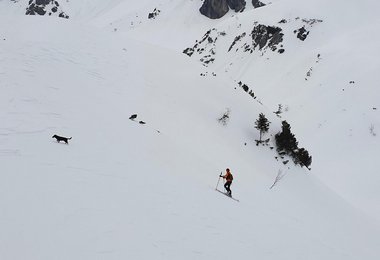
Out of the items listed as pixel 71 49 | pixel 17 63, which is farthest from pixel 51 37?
pixel 17 63

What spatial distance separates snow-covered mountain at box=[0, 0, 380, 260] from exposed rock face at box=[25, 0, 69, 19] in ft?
390

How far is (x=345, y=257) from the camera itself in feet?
50.9

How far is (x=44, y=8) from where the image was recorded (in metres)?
148

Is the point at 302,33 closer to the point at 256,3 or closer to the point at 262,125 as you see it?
the point at 262,125

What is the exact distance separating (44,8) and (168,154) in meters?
151

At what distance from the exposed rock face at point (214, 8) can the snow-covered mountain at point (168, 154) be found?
62.5 m

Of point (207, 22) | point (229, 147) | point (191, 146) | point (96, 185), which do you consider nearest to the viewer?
point (96, 185)

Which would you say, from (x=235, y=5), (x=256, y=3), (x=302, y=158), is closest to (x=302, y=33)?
(x=302, y=158)

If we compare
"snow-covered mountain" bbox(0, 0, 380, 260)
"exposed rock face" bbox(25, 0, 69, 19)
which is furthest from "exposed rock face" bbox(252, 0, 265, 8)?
"exposed rock face" bbox(25, 0, 69, 19)

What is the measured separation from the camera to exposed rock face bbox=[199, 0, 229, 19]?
111 meters

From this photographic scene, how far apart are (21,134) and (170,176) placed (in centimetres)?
559

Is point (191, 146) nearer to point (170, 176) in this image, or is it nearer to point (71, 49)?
point (170, 176)

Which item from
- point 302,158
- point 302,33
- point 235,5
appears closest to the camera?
point 302,158

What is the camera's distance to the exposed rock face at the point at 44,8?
14444 centimetres
